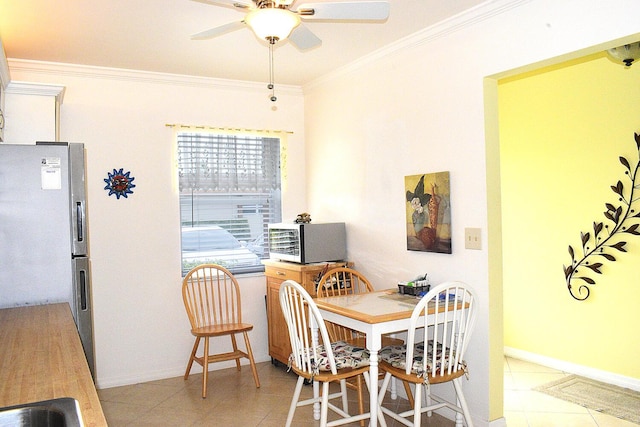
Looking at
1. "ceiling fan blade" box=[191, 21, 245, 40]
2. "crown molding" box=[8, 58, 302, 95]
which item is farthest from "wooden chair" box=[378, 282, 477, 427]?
"crown molding" box=[8, 58, 302, 95]

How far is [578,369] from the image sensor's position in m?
3.91

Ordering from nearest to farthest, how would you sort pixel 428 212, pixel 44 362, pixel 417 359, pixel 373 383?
pixel 44 362 < pixel 373 383 < pixel 417 359 < pixel 428 212

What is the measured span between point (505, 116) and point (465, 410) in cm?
272

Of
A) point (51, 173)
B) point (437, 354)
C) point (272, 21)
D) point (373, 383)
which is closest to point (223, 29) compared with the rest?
point (272, 21)

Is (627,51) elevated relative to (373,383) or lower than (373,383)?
elevated

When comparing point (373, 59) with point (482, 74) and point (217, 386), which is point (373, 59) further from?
point (217, 386)

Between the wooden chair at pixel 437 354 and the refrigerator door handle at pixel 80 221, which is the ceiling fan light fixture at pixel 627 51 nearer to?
the wooden chair at pixel 437 354

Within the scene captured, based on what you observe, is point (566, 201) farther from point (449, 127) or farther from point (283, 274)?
point (283, 274)

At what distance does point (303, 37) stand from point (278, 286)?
2.21m

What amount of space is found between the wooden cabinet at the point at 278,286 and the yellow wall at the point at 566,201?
160cm

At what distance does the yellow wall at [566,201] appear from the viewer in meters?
3.61

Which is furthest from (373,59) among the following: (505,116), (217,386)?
(217,386)

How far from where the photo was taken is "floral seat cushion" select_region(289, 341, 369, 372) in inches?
107

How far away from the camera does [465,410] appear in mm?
2736
